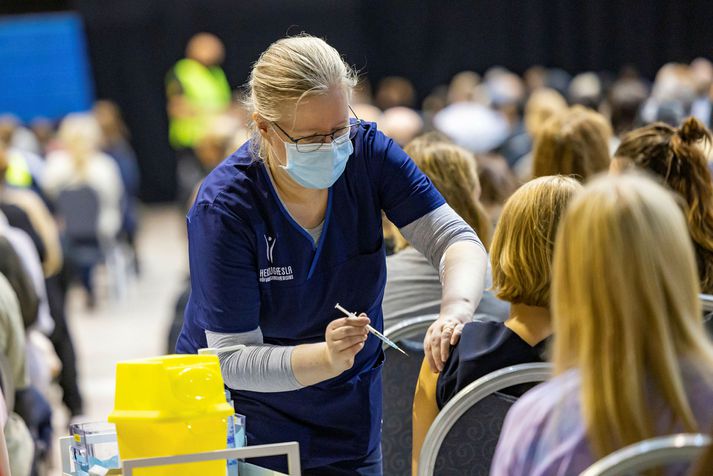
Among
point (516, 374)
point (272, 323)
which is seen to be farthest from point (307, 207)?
point (516, 374)

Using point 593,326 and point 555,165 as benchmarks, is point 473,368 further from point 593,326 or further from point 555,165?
point 555,165

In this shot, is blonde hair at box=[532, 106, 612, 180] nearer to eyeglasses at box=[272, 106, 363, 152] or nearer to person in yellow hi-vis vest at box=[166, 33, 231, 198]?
eyeglasses at box=[272, 106, 363, 152]

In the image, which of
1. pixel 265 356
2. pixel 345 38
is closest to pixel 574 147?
pixel 265 356

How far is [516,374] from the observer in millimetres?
1949

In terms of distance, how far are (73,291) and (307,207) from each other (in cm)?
824

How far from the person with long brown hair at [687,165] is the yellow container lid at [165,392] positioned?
1265 millimetres

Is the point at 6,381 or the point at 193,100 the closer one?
the point at 6,381

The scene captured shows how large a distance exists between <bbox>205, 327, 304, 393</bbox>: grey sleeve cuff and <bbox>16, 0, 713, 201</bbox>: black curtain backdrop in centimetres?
1194

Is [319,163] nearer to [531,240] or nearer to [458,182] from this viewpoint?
[531,240]

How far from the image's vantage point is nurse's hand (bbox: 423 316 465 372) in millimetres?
2118

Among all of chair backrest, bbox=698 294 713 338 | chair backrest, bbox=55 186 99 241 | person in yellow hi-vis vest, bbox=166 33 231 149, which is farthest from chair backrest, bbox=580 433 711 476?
person in yellow hi-vis vest, bbox=166 33 231 149

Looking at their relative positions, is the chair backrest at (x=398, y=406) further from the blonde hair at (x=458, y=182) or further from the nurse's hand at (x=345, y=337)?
the nurse's hand at (x=345, y=337)

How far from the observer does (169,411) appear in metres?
1.84

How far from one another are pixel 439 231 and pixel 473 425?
41cm
